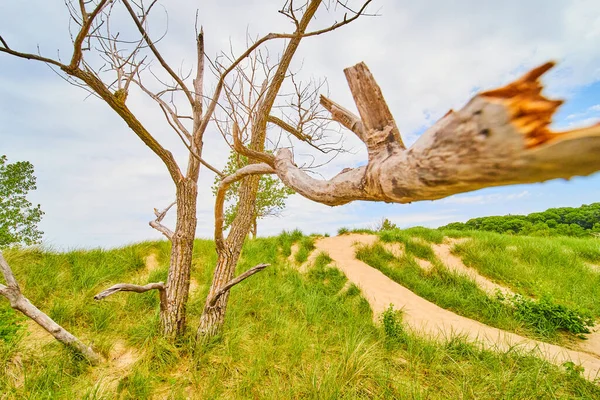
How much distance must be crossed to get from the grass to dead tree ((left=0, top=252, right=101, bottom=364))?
0.20 metres

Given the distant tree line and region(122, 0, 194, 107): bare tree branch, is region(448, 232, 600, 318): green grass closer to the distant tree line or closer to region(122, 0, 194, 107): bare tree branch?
the distant tree line

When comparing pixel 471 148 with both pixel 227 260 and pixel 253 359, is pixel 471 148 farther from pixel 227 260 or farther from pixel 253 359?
pixel 227 260

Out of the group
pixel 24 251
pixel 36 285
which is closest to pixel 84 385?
pixel 36 285

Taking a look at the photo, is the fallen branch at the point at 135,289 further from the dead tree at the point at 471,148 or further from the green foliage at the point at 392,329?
the green foliage at the point at 392,329

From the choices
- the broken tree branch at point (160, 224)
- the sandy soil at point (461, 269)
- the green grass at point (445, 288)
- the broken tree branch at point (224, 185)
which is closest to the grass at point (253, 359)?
the broken tree branch at point (160, 224)

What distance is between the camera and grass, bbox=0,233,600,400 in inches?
109

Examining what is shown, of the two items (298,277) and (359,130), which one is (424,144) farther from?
(298,277)

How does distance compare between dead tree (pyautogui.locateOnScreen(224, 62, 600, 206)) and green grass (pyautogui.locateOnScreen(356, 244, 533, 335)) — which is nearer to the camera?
dead tree (pyautogui.locateOnScreen(224, 62, 600, 206))

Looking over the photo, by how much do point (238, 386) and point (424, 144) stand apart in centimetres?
301

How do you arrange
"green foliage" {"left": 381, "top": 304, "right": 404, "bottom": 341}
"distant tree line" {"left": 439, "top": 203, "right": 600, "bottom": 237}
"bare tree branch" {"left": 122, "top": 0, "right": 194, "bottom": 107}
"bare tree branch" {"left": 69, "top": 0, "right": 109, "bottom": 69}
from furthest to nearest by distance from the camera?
"distant tree line" {"left": 439, "top": 203, "right": 600, "bottom": 237}
"green foliage" {"left": 381, "top": 304, "right": 404, "bottom": 341}
"bare tree branch" {"left": 122, "top": 0, "right": 194, "bottom": 107}
"bare tree branch" {"left": 69, "top": 0, "right": 109, "bottom": 69}

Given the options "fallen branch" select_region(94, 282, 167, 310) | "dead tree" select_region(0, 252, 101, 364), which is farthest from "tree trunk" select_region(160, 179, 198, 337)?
"dead tree" select_region(0, 252, 101, 364)

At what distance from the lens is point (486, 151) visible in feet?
2.52

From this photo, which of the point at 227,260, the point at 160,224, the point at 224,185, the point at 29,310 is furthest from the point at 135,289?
the point at 224,185

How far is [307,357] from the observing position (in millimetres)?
3346
